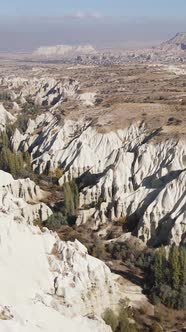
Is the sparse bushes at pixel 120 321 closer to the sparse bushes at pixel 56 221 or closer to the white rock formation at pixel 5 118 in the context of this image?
the sparse bushes at pixel 56 221

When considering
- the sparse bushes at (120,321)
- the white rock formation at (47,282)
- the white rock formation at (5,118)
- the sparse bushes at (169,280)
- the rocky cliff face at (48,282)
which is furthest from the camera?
the white rock formation at (5,118)

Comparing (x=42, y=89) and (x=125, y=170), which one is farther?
(x=42, y=89)

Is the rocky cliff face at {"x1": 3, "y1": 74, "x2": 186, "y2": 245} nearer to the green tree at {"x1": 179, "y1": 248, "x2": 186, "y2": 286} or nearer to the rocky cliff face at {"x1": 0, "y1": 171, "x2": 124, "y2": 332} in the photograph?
the green tree at {"x1": 179, "y1": 248, "x2": 186, "y2": 286}

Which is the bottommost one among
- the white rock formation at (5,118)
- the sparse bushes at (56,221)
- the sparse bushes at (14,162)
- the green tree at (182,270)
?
the sparse bushes at (56,221)

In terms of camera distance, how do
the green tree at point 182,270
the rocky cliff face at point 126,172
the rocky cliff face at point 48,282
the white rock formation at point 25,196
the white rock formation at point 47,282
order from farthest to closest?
1. the white rock formation at point 25,196
2. the rocky cliff face at point 126,172
3. the green tree at point 182,270
4. the rocky cliff face at point 48,282
5. the white rock formation at point 47,282

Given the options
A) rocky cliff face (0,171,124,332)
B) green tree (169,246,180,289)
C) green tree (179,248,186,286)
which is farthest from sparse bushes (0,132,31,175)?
green tree (179,248,186,286)

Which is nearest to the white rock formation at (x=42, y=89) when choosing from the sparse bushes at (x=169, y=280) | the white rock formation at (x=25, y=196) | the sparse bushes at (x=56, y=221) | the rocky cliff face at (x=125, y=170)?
the rocky cliff face at (x=125, y=170)

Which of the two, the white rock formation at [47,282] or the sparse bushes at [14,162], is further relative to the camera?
the sparse bushes at [14,162]

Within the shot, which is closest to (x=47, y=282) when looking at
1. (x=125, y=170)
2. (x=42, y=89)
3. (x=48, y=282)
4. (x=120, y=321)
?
(x=48, y=282)

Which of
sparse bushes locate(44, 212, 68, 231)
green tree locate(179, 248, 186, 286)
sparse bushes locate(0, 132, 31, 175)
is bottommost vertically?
sparse bushes locate(44, 212, 68, 231)

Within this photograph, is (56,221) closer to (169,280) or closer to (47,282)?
(169,280)

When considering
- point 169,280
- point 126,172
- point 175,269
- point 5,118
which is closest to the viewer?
point 175,269
